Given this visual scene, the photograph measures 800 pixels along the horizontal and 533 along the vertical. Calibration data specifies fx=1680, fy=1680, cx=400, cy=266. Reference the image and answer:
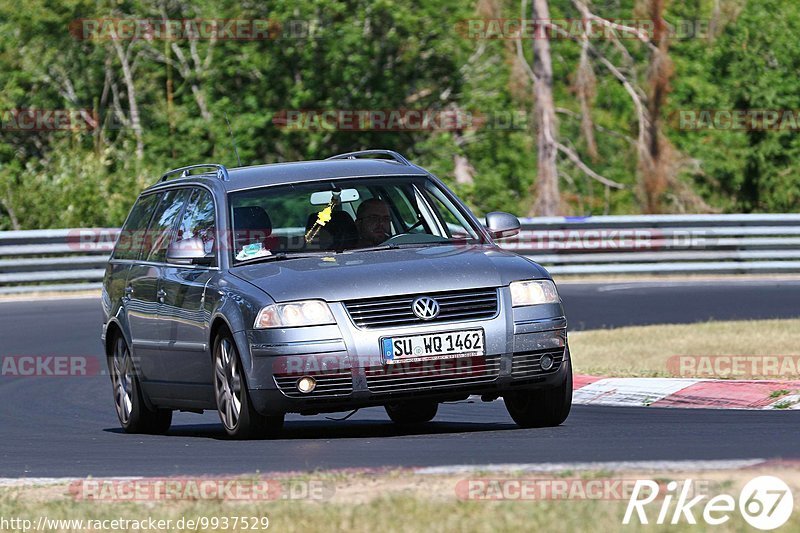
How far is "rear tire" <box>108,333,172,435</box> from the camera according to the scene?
11.1 m

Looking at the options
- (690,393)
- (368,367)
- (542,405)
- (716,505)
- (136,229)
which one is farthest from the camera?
(136,229)

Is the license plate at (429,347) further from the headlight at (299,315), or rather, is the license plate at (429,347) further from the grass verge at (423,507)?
the grass verge at (423,507)

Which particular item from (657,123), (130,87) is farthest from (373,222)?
(130,87)

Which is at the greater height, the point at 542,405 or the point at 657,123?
the point at 542,405

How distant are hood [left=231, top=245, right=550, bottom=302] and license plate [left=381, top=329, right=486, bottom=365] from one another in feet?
0.83

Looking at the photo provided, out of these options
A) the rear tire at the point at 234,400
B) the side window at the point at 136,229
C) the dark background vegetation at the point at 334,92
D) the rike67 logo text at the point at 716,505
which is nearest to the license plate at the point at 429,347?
the rear tire at the point at 234,400

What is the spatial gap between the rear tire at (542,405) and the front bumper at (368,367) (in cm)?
40

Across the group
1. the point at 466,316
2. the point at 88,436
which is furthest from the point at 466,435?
the point at 88,436

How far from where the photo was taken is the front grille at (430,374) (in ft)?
29.5

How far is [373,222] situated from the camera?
10422 millimetres

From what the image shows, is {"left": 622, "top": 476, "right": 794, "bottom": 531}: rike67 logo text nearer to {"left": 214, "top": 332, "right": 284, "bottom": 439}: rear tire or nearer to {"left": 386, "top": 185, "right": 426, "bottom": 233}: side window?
{"left": 214, "top": 332, "right": 284, "bottom": 439}: rear tire

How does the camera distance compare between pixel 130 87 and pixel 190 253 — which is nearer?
pixel 190 253

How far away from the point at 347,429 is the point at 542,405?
1496mm

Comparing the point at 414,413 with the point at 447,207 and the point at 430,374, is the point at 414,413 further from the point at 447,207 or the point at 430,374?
the point at 430,374
